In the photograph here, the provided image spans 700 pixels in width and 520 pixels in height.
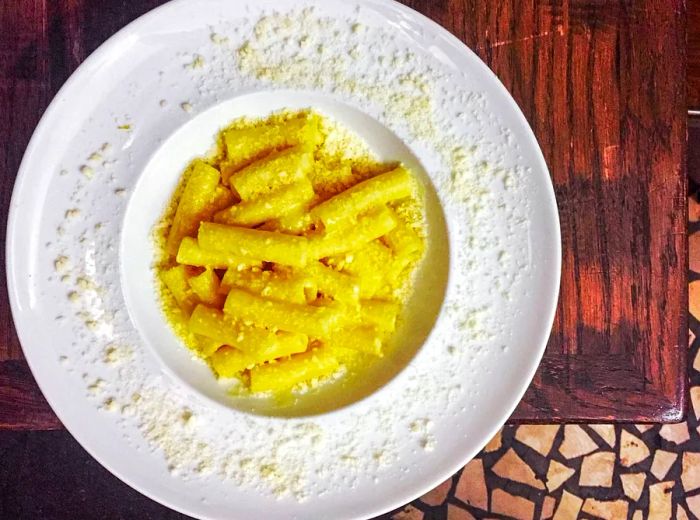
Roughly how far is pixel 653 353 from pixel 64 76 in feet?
3.82

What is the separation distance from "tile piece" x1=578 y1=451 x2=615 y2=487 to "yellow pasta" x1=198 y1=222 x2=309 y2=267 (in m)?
1.16

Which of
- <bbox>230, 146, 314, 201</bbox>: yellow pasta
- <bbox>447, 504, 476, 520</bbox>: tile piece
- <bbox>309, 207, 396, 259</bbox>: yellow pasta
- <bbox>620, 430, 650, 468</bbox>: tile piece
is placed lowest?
<bbox>447, 504, 476, 520</bbox>: tile piece

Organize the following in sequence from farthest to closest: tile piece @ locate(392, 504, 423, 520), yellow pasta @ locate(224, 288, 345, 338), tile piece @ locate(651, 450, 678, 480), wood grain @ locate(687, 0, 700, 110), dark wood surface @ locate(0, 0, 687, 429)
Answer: tile piece @ locate(651, 450, 678, 480) < tile piece @ locate(392, 504, 423, 520) < wood grain @ locate(687, 0, 700, 110) < dark wood surface @ locate(0, 0, 687, 429) < yellow pasta @ locate(224, 288, 345, 338)

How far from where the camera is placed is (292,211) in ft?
3.70

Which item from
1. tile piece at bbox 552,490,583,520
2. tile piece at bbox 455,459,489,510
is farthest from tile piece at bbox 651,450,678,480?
tile piece at bbox 455,459,489,510

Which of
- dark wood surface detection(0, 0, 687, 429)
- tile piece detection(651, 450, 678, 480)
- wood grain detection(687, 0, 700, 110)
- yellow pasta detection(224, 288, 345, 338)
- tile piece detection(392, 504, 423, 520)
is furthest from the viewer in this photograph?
tile piece detection(651, 450, 678, 480)

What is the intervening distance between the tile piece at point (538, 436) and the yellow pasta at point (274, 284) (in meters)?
0.93

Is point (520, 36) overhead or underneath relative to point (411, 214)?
overhead

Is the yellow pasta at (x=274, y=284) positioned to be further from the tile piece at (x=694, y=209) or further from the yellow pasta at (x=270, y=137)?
the tile piece at (x=694, y=209)

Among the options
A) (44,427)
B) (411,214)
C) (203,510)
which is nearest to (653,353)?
(411,214)

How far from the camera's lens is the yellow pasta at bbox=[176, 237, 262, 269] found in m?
1.10

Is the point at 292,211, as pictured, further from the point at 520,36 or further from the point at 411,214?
the point at 520,36

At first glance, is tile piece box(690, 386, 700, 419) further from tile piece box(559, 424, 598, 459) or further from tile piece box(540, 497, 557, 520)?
tile piece box(540, 497, 557, 520)

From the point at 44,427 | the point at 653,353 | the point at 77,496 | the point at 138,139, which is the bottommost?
the point at 77,496
